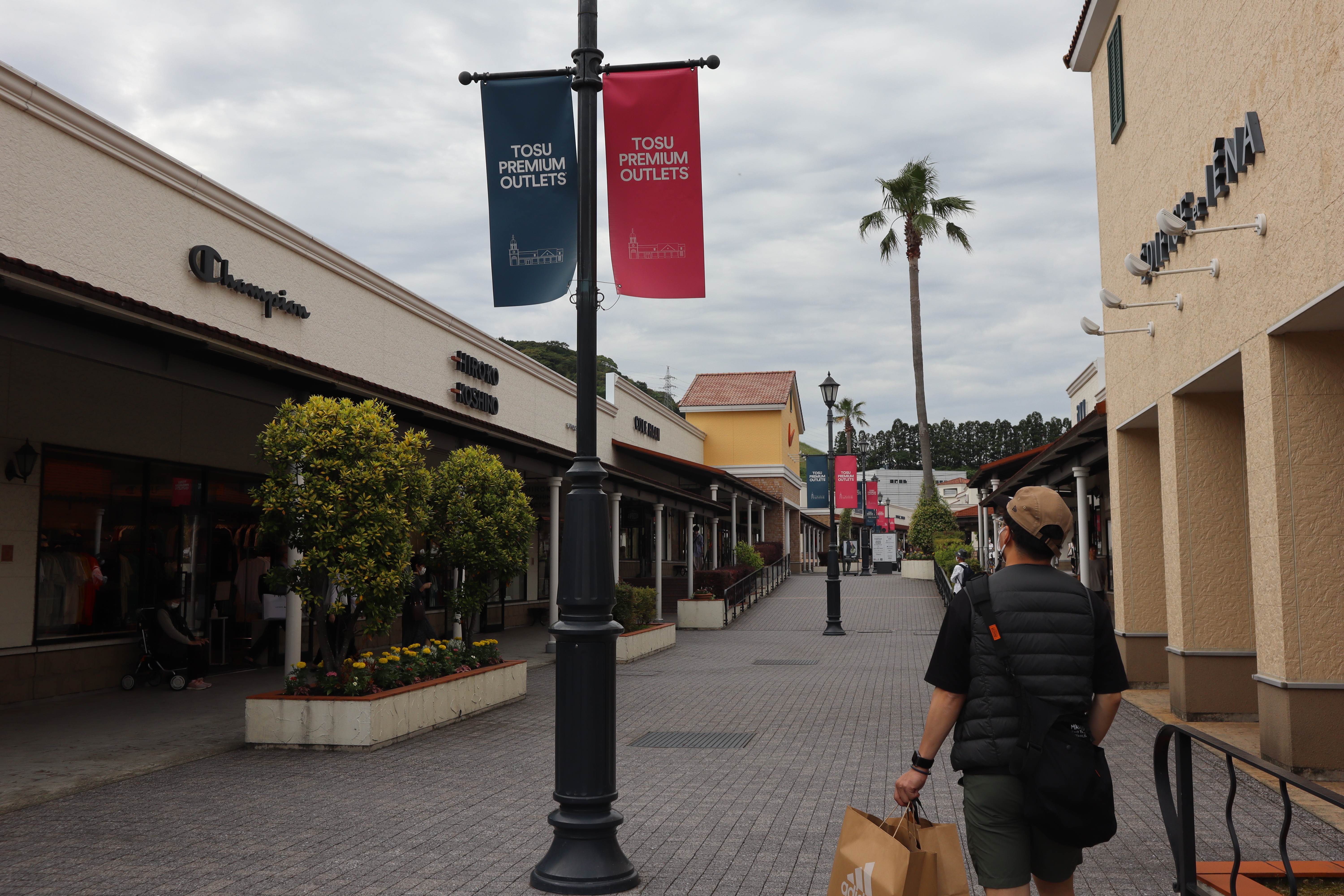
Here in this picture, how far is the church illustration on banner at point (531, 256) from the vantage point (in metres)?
5.72

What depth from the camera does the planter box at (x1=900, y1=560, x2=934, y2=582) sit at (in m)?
38.7

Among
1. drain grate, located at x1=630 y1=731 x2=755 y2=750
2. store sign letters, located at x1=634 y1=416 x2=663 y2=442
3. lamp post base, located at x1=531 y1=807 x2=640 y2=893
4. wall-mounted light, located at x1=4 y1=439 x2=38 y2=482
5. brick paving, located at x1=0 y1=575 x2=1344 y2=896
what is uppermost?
store sign letters, located at x1=634 y1=416 x2=663 y2=442

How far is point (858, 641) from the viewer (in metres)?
20.7

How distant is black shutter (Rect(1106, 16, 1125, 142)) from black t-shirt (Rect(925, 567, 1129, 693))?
34.6 feet

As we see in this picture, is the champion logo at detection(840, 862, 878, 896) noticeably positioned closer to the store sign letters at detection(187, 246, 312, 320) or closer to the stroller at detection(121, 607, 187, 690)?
the stroller at detection(121, 607, 187, 690)

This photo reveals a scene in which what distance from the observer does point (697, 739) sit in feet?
32.6

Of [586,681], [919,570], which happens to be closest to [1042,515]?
[586,681]

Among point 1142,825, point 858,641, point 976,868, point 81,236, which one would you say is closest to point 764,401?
point 858,641

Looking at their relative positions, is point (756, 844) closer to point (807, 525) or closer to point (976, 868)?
point (976, 868)

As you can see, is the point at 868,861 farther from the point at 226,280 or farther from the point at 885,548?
the point at 885,548

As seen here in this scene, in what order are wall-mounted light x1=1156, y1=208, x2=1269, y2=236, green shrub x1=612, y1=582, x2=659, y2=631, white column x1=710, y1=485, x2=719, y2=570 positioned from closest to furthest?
wall-mounted light x1=1156, y1=208, x2=1269, y2=236
green shrub x1=612, y1=582, x2=659, y2=631
white column x1=710, y1=485, x2=719, y2=570

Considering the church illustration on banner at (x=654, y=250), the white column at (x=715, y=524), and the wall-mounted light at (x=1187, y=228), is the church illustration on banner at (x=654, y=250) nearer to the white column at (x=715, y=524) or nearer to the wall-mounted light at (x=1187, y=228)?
the wall-mounted light at (x=1187, y=228)

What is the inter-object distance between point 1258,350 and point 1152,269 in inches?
107

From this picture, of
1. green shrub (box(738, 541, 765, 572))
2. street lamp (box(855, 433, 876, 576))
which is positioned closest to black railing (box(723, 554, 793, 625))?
green shrub (box(738, 541, 765, 572))
